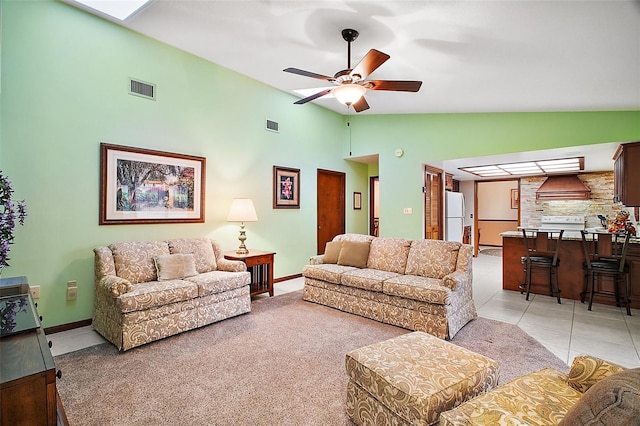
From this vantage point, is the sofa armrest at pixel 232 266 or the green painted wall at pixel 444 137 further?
the green painted wall at pixel 444 137

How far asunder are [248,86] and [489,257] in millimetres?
7375

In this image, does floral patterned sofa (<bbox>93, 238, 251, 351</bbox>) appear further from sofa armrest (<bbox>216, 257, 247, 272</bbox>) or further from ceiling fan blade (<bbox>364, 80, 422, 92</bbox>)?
ceiling fan blade (<bbox>364, 80, 422, 92</bbox>)

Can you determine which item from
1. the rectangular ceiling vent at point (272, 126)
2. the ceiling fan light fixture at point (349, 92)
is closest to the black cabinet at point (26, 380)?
the ceiling fan light fixture at point (349, 92)

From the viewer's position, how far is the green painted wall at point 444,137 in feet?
13.4

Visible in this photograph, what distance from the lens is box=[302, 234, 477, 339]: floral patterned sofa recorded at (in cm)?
305

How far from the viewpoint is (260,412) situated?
1.92 m

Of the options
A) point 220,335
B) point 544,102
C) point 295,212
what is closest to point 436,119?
point 544,102

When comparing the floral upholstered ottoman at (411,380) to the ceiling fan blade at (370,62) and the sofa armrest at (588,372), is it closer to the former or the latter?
the sofa armrest at (588,372)

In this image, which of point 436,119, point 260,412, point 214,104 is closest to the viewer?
point 260,412

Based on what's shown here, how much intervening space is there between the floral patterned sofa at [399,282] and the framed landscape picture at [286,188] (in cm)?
137

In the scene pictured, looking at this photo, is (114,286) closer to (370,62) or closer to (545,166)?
(370,62)

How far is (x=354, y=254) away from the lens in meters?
4.14

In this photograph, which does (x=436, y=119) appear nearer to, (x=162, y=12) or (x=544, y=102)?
(x=544, y=102)

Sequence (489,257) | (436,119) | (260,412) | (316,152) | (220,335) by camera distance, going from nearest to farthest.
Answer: (260,412)
(220,335)
(436,119)
(316,152)
(489,257)
